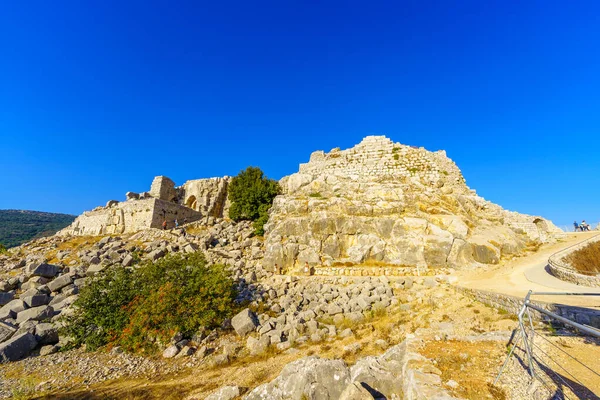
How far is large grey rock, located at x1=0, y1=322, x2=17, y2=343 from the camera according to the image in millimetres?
11184

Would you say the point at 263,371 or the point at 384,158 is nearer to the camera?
the point at 263,371

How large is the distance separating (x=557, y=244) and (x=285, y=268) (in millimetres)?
18458

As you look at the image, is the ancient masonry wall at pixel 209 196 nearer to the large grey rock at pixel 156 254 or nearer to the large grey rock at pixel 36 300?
the large grey rock at pixel 156 254

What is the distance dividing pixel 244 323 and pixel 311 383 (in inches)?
249

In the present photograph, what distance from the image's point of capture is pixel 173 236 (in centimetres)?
2158

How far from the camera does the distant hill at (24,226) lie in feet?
214

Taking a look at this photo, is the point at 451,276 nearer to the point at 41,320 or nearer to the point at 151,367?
the point at 151,367

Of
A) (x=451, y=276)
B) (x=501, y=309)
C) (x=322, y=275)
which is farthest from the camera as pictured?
(x=322, y=275)

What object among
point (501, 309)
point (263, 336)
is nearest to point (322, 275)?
point (263, 336)

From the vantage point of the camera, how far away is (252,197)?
2489 centimetres

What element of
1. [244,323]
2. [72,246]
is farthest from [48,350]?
[72,246]

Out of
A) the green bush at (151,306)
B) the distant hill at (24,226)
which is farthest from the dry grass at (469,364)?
the distant hill at (24,226)

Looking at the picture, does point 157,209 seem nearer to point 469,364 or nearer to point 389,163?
point 389,163

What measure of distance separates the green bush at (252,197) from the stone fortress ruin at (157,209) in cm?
522
